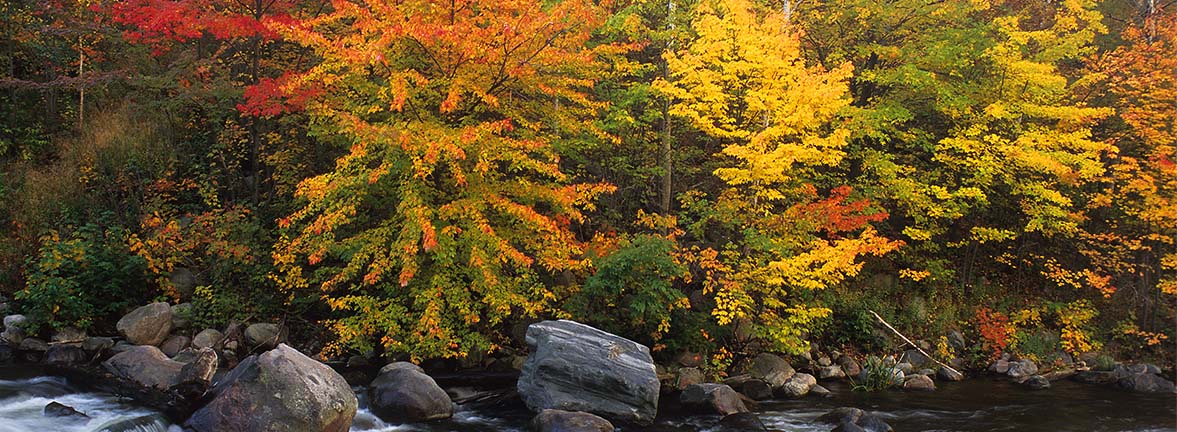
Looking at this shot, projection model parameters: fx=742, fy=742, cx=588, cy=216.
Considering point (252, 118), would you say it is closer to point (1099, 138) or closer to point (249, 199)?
point (249, 199)

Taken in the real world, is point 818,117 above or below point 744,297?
above

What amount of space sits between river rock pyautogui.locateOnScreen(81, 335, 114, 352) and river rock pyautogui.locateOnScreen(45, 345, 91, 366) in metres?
0.15

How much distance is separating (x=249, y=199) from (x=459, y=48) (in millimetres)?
7296

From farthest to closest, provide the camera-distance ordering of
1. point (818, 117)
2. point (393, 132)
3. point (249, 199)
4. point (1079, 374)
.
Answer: point (249, 199) < point (1079, 374) < point (818, 117) < point (393, 132)

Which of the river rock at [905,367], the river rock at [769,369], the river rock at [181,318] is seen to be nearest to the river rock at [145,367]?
the river rock at [181,318]

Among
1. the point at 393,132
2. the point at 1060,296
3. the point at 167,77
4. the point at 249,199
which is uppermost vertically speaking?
Answer: the point at 167,77

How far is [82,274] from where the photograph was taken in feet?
43.8

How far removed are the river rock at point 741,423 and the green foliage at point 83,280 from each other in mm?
10943

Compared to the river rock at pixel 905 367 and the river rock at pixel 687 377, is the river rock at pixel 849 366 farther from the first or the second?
the river rock at pixel 687 377

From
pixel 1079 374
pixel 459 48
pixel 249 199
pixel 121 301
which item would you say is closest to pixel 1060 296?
pixel 1079 374

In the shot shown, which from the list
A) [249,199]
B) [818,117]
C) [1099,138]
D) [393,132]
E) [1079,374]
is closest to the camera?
[393,132]

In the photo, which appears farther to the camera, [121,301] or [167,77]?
[167,77]

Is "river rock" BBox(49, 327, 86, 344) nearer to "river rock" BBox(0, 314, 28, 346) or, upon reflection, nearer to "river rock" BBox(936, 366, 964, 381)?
"river rock" BBox(0, 314, 28, 346)

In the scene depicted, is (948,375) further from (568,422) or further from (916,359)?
(568,422)
